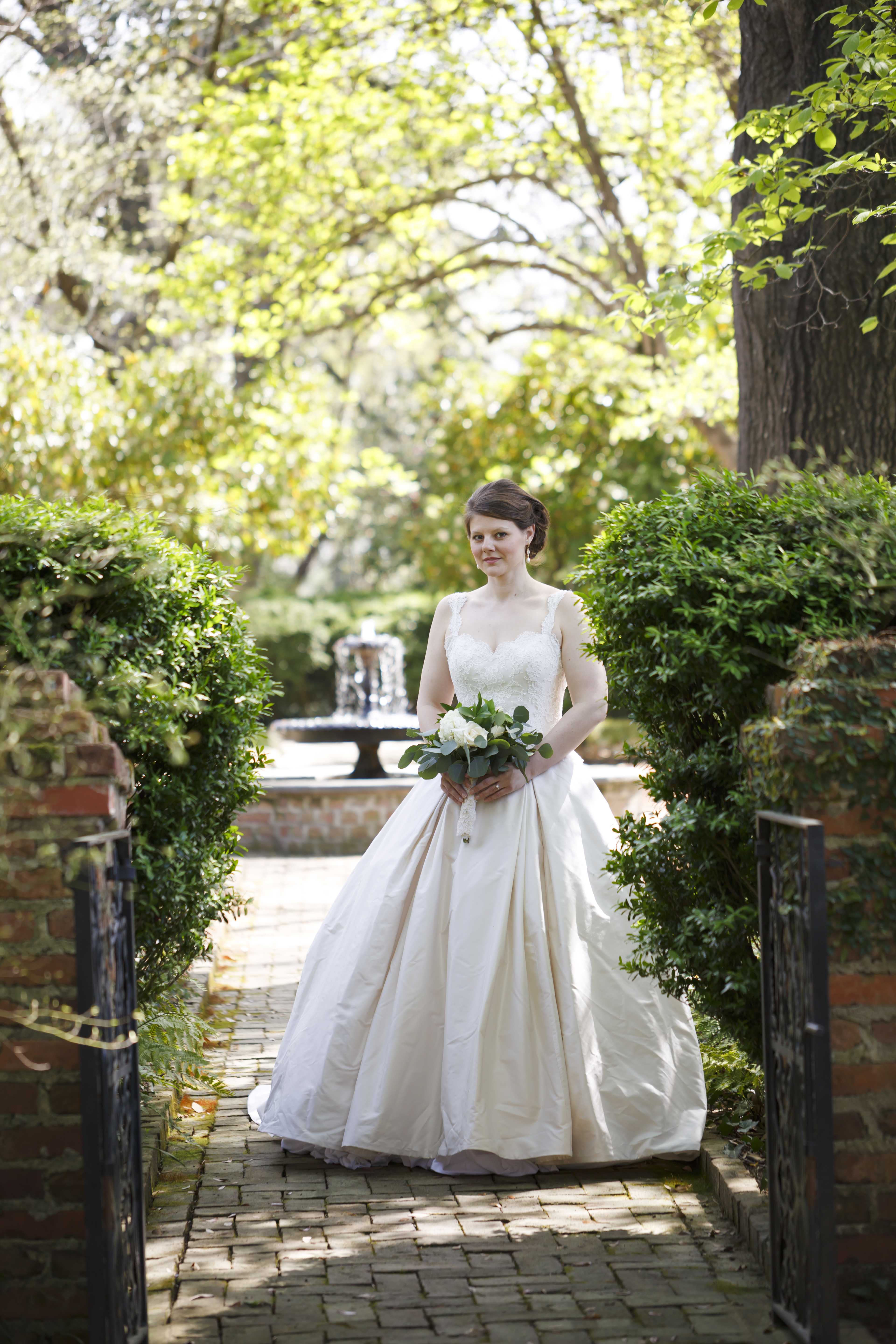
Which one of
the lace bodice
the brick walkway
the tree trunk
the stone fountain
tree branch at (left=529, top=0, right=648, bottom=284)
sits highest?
tree branch at (left=529, top=0, right=648, bottom=284)

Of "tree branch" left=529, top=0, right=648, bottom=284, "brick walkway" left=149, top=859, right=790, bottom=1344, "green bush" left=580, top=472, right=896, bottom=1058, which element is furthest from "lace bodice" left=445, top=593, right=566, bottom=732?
"tree branch" left=529, top=0, right=648, bottom=284

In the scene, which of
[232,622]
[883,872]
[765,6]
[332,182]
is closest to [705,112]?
[332,182]

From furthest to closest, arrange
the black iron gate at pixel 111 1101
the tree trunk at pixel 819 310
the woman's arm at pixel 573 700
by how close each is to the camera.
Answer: the tree trunk at pixel 819 310 < the woman's arm at pixel 573 700 < the black iron gate at pixel 111 1101

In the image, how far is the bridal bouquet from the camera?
4160 millimetres

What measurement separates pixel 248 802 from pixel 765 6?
167 inches

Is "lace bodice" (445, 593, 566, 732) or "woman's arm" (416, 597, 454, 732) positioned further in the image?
"woman's arm" (416, 597, 454, 732)

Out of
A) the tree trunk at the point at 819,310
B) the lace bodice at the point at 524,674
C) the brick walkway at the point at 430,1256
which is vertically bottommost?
the brick walkway at the point at 430,1256

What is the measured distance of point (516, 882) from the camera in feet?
13.3

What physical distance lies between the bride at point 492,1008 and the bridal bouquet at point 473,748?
0.15 feet

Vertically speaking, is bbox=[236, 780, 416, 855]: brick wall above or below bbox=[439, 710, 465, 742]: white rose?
below

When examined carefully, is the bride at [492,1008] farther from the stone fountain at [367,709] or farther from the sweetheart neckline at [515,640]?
the stone fountain at [367,709]

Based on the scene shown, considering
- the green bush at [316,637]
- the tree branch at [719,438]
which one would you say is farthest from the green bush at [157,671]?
the green bush at [316,637]

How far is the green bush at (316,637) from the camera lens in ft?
66.6

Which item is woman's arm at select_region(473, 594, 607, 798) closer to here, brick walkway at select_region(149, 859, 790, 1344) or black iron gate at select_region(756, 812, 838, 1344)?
brick walkway at select_region(149, 859, 790, 1344)
